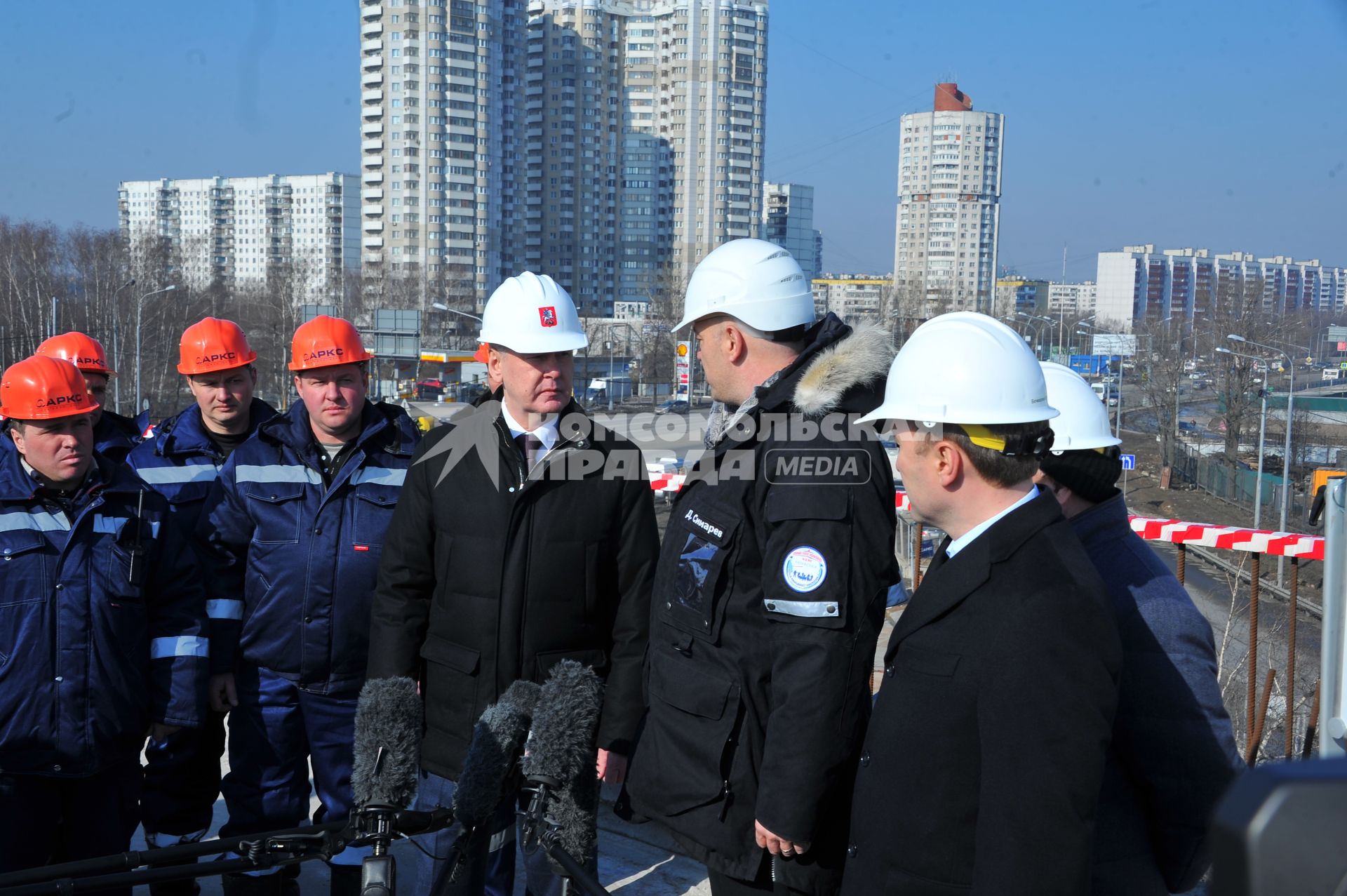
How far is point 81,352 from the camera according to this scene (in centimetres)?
567

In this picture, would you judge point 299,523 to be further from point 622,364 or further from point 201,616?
point 622,364

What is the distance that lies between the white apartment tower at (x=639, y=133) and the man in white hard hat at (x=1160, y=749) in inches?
3308

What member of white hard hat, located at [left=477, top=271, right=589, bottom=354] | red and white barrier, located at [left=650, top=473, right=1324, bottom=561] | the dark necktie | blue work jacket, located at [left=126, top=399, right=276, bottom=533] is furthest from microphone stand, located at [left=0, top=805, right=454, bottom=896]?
red and white barrier, located at [left=650, top=473, right=1324, bottom=561]

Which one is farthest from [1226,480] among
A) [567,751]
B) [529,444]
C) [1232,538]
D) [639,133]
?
[639,133]

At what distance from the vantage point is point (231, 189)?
10131 cm

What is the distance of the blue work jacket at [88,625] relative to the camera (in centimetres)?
332

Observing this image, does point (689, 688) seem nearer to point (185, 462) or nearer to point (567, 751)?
point (567, 751)

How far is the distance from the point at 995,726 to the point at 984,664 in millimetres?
107

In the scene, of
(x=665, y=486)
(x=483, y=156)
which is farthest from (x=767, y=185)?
(x=665, y=486)

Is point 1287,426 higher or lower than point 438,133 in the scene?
lower

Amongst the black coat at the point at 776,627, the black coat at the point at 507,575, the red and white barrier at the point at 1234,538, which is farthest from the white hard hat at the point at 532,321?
the red and white barrier at the point at 1234,538

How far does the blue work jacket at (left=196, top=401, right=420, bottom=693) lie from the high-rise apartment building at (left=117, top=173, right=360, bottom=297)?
3406 inches

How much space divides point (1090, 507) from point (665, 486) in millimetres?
5263

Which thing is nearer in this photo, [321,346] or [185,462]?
[321,346]
